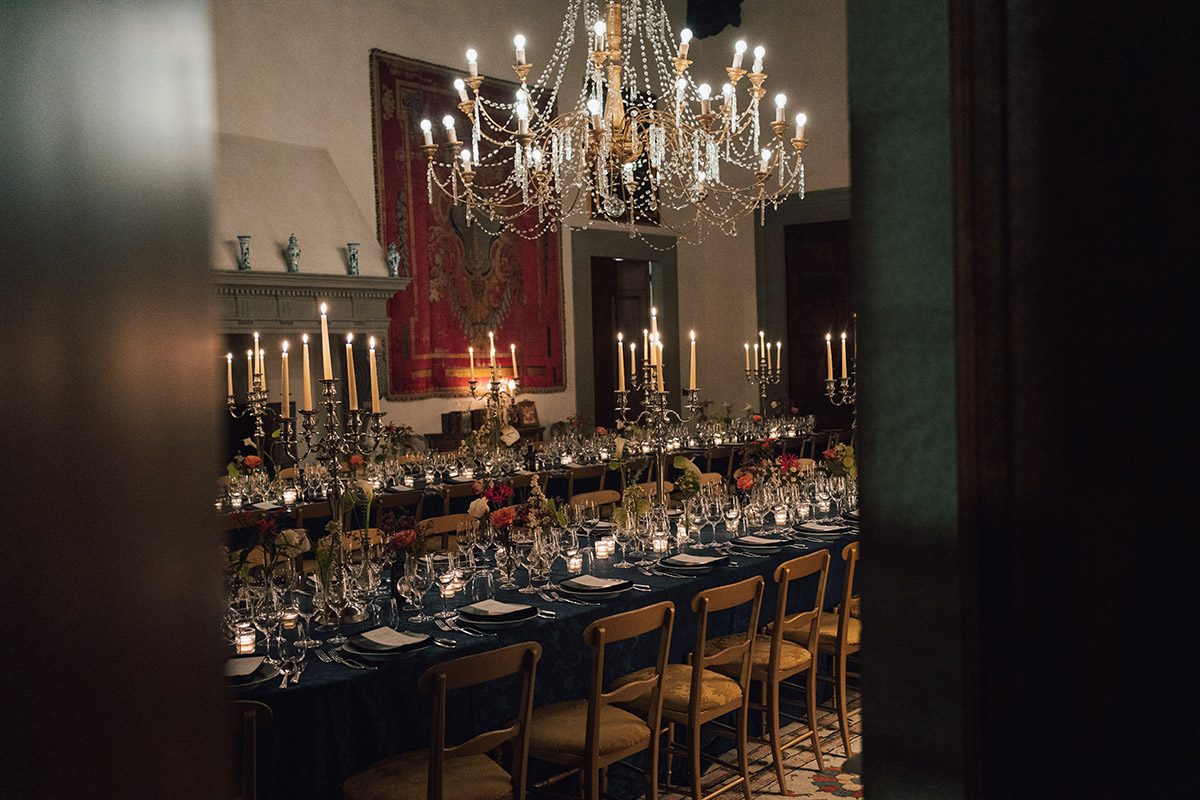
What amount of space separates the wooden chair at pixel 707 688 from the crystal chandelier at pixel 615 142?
3016 mm

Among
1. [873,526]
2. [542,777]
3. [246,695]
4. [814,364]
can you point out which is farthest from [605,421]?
[873,526]

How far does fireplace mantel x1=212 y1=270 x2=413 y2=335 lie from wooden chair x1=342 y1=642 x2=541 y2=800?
5.96m

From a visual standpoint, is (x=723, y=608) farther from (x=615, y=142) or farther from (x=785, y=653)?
(x=615, y=142)

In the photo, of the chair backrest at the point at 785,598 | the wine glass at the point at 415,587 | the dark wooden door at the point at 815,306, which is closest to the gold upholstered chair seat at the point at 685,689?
the chair backrest at the point at 785,598

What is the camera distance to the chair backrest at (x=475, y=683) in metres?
2.51

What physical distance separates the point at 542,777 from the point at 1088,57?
3067mm

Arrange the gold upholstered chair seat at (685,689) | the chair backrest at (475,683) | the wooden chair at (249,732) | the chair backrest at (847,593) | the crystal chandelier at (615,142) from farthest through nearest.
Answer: the crystal chandelier at (615,142) < the chair backrest at (847,593) < the gold upholstered chair seat at (685,689) < the chair backrest at (475,683) < the wooden chair at (249,732)

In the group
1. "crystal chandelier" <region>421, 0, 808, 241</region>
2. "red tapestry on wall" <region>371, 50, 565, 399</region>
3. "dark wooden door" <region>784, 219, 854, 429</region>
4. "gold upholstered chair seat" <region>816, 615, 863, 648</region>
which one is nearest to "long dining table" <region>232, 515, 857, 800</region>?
"gold upholstered chair seat" <region>816, 615, 863, 648</region>

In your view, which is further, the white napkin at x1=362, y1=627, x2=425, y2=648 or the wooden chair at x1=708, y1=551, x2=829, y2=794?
the wooden chair at x1=708, y1=551, x2=829, y2=794

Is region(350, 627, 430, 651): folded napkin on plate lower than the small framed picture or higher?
lower

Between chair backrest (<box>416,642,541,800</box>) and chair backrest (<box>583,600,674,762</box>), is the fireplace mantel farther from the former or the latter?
chair backrest (<box>416,642,541,800</box>)

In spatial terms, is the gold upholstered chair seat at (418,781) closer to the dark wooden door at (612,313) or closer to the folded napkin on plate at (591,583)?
the folded napkin on plate at (591,583)

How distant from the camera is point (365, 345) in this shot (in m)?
9.45

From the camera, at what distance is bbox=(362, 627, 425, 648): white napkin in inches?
115
